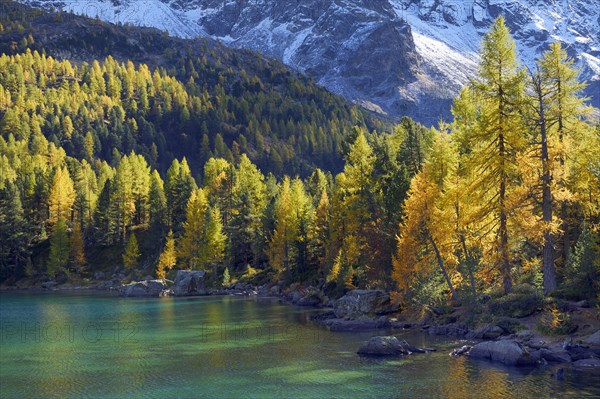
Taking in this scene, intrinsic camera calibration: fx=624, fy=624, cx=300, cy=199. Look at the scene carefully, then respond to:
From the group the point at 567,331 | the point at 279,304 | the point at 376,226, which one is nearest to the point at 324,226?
the point at 279,304

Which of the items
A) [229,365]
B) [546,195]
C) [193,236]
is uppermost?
[193,236]

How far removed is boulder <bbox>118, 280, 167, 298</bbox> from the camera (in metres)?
90.5

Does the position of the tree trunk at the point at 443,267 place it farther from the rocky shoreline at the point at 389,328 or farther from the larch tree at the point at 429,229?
the rocky shoreline at the point at 389,328

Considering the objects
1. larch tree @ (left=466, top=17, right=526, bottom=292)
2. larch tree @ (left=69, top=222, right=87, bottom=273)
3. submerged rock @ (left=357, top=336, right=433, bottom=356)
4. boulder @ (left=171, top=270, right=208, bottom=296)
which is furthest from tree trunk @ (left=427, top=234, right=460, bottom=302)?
larch tree @ (left=69, top=222, right=87, bottom=273)

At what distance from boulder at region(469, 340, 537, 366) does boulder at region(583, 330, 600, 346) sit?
3142 mm

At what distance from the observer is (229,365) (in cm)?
3788

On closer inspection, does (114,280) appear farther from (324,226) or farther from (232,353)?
(232,353)

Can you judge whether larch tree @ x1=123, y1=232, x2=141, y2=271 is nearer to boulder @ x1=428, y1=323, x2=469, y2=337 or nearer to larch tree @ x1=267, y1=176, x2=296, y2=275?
larch tree @ x1=267, y1=176, x2=296, y2=275

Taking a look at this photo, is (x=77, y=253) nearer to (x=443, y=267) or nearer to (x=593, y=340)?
(x=443, y=267)

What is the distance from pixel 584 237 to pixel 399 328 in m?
17.1

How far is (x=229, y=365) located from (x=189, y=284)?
55.0 meters

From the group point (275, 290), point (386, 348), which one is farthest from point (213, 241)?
point (386, 348)

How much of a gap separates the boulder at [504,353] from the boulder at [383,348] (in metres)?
4.61

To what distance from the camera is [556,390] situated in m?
29.0
